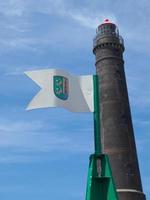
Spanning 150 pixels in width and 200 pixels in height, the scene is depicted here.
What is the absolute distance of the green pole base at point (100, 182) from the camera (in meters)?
8.28

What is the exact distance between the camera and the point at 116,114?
26.0 m

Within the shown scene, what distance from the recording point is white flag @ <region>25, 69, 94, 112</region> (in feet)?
28.3

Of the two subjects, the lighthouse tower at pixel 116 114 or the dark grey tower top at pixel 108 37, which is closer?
the lighthouse tower at pixel 116 114

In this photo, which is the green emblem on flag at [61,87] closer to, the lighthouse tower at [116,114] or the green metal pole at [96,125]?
the green metal pole at [96,125]

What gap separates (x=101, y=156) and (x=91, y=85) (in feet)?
4.98

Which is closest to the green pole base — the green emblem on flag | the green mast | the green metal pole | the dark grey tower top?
the green mast

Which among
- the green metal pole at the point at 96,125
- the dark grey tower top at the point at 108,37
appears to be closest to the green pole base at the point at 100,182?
the green metal pole at the point at 96,125

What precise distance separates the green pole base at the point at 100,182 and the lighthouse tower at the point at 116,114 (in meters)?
16.0

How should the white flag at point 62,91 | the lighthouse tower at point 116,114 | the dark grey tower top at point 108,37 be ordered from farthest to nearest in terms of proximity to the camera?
1. the dark grey tower top at point 108,37
2. the lighthouse tower at point 116,114
3. the white flag at point 62,91

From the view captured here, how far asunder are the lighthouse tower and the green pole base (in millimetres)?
15973

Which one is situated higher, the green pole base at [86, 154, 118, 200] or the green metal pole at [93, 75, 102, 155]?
the green metal pole at [93, 75, 102, 155]

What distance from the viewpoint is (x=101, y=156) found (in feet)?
28.1

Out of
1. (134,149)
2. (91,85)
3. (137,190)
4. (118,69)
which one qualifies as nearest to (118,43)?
(118,69)

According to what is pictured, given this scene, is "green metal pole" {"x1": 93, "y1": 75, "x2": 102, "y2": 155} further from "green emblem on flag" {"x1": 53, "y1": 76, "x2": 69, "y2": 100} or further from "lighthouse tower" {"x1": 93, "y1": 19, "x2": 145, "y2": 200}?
"lighthouse tower" {"x1": 93, "y1": 19, "x2": 145, "y2": 200}
